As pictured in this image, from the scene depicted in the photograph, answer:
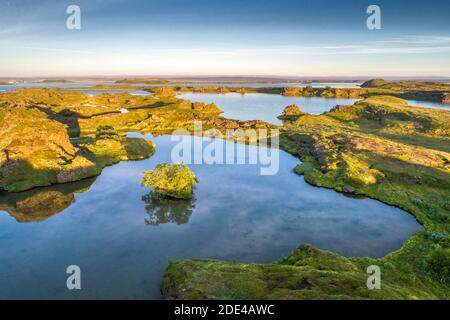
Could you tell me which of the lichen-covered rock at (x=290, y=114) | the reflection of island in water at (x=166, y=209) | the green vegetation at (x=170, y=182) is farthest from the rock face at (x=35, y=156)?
the lichen-covered rock at (x=290, y=114)

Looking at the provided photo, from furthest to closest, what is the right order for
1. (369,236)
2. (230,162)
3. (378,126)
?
(378,126) → (230,162) → (369,236)

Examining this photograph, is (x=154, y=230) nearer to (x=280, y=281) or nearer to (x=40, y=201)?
(x=280, y=281)

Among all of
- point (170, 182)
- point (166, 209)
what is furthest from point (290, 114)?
point (166, 209)

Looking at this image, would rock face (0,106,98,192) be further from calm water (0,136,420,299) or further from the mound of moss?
the mound of moss

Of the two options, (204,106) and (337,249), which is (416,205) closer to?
(337,249)

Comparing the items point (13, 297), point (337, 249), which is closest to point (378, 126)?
point (337, 249)

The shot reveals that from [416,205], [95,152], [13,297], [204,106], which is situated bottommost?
[13,297]

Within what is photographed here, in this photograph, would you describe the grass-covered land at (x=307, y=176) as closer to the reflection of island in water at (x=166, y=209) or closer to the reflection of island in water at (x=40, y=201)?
the reflection of island in water at (x=40, y=201)
